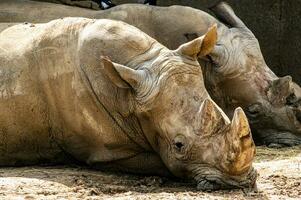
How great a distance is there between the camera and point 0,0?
928cm

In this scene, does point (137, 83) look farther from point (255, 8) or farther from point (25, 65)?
point (255, 8)

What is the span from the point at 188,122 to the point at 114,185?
68 centimetres

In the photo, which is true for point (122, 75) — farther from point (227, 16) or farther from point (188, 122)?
point (227, 16)

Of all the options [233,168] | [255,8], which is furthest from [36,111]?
[255,8]

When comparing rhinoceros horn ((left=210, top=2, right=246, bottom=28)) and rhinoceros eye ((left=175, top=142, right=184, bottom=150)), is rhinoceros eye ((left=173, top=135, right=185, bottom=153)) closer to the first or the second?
rhinoceros eye ((left=175, top=142, right=184, bottom=150))

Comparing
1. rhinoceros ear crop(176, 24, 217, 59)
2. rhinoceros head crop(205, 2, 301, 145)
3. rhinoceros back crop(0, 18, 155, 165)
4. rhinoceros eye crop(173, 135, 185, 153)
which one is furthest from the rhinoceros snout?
rhinoceros head crop(205, 2, 301, 145)

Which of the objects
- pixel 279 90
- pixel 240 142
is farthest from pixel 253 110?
pixel 240 142

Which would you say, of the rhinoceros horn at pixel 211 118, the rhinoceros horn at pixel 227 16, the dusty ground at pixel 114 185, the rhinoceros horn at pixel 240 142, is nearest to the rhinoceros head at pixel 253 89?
the rhinoceros horn at pixel 227 16

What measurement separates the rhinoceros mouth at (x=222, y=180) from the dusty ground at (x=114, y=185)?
6cm

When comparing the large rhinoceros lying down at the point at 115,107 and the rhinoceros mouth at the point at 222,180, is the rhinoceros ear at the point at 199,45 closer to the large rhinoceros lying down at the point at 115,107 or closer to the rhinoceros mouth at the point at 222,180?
the large rhinoceros lying down at the point at 115,107

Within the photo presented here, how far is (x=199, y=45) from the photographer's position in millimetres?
6816

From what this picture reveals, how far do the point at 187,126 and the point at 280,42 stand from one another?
449 centimetres

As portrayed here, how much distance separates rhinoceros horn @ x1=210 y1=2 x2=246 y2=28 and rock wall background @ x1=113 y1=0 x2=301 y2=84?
1478 millimetres

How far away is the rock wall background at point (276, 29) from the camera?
35.0 ft
